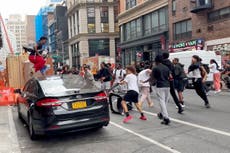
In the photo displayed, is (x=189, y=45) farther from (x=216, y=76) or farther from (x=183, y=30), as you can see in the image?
(x=216, y=76)

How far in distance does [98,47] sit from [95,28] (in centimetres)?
425

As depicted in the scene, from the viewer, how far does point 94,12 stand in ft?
225

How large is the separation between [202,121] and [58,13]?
83.7m

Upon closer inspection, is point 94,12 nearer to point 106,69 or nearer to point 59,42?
point 59,42

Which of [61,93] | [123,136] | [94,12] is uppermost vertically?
[94,12]

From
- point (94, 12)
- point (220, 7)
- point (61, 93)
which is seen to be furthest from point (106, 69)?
point (94, 12)

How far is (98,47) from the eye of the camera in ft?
220

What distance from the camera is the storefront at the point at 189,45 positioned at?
93.4 ft

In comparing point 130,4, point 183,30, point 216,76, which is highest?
point 130,4

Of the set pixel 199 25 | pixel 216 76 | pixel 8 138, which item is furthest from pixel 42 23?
pixel 8 138

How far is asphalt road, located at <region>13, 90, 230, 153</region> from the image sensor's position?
6141 millimetres

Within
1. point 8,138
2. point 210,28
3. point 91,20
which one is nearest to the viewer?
point 8,138

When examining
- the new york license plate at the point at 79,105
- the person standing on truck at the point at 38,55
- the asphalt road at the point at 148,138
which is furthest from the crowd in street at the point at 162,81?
the person standing on truck at the point at 38,55

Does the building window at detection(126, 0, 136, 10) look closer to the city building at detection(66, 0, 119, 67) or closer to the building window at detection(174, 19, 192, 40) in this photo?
the building window at detection(174, 19, 192, 40)
